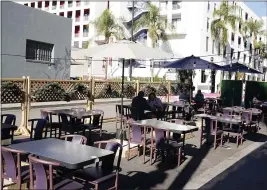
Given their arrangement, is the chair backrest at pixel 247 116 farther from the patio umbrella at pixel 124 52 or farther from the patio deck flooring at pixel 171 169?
the patio umbrella at pixel 124 52

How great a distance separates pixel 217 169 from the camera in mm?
7293

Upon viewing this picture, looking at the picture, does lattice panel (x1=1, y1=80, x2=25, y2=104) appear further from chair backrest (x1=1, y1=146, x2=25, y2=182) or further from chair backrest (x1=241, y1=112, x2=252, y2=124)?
chair backrest (x1=241, y1=112, x2=252, y2=124)

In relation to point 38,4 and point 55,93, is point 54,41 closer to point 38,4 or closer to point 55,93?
point 55,93

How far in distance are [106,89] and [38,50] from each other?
16.8ft

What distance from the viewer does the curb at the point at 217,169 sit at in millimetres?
6219

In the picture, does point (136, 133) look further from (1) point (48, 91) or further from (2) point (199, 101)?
(1) point (48, 91)

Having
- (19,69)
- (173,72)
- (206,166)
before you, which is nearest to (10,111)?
(19,69)

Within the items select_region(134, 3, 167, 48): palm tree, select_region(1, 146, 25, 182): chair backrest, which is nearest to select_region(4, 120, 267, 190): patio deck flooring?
select_region(1, 146, 25, 182): chair backrest

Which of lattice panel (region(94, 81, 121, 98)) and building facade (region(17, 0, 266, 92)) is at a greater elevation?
building facade (region(17, 0, 266, 92))

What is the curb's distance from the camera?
20.4 ft

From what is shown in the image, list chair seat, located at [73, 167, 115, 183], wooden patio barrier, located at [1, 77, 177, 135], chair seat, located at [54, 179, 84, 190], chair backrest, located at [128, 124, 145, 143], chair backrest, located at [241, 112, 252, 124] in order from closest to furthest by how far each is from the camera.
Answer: chair seat, located at [54, 179, 84, 190], chair seat, located at [73, 167, 115, 183], chair backrest, located at [128, 124, 145, 143], wooden patio barrier, located at [1, 77, 177, 135], chair backrest, located at [241, 112, 252, 124]

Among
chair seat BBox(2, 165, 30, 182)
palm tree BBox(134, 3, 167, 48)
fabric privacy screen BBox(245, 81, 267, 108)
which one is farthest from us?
palm tree BBox(134, 3, 167, 48)

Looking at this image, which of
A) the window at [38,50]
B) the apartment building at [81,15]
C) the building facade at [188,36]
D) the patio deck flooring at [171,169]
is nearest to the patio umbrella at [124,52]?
the patio deck flooring at [171,169]

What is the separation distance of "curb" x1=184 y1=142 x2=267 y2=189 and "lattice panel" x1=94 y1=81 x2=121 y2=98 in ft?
31.9
